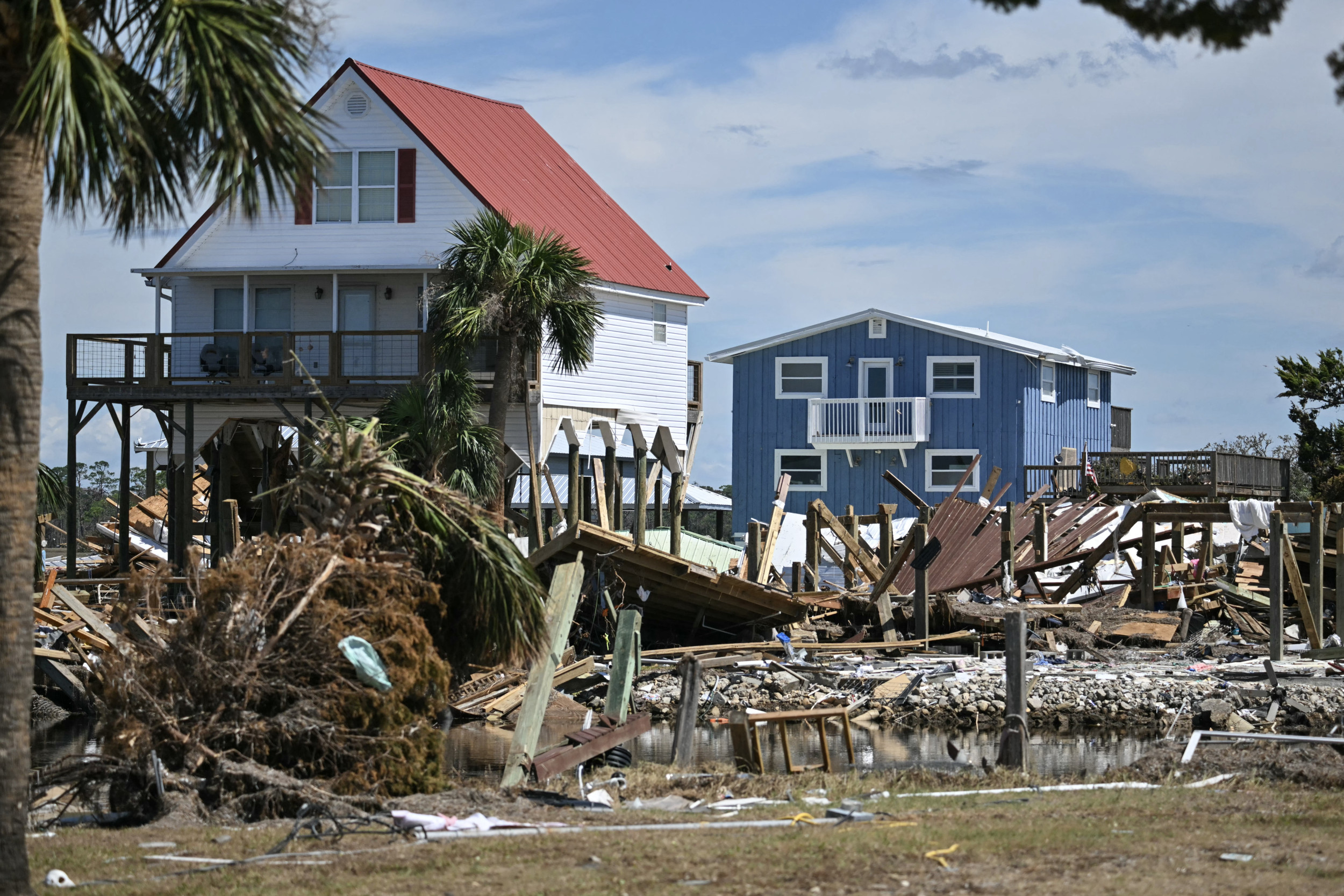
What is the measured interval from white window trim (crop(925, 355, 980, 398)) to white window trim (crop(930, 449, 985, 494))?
1.61m

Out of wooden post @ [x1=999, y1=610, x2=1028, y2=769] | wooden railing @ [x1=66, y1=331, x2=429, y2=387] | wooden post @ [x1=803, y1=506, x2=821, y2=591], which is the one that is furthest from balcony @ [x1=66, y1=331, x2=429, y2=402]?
wooden post @ [x1=999, y1=610, x2=1028, y2=769]

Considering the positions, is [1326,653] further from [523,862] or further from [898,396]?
[898,396]

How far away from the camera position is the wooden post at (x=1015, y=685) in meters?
14.9

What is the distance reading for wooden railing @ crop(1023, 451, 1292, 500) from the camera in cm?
4328

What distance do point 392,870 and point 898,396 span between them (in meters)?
38.2

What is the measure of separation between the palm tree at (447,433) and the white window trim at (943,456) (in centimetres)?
2124

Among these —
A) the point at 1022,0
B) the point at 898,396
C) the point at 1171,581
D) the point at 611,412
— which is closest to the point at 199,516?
the point at 611,412

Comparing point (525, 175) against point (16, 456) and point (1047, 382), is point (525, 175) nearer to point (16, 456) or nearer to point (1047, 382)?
point (1047, 382)

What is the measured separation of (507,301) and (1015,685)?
14.4 metres

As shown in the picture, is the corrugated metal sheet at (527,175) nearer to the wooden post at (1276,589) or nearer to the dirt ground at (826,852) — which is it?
the wooden post at (1276,589)

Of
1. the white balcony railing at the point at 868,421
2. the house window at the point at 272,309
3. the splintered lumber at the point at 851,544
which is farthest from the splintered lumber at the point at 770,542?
the white balcony railing at the point at 868,421

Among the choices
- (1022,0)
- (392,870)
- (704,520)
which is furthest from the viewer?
(704,520)

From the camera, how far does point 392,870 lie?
9461 millimetres

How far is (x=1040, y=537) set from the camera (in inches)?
1220
